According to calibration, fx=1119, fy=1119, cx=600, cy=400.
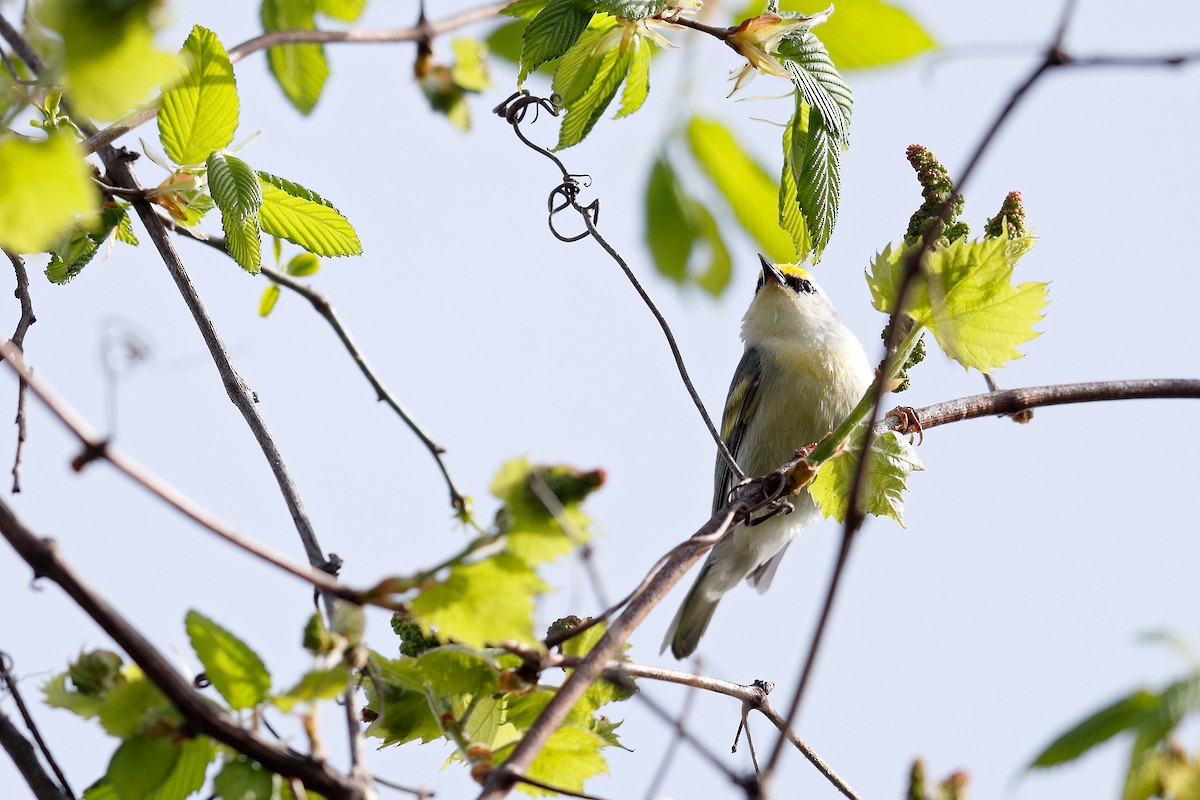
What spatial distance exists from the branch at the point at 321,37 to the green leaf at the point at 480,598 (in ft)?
2.53

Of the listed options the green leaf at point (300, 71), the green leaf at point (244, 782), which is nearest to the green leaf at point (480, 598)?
the green leaf at point (244, 782)

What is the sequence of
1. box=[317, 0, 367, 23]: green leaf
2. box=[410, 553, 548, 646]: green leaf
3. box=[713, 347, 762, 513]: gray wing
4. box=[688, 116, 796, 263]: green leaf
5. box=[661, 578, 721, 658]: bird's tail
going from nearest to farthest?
1. box=[410, 553, 548, 646]: green leaf
2. box=[688, 116, 796, 263]: green leaf
3. box=[317, 0, 367, 23]: green leaf
4. box=[713, 347, 762, 513]: gray wing
5. box=[661, 578, 721, 658]: bird's tail

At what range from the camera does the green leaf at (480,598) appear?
1.30 meters

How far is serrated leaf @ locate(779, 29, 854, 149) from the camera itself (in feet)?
6.38

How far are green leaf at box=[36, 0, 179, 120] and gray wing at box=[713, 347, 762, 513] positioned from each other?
14.1 ft

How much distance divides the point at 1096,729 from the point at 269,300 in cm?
222

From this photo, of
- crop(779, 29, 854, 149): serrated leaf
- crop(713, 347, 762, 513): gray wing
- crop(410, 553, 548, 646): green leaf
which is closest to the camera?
crop(410, 553, 548, 646): green leaf

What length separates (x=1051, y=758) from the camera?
113 centimetres

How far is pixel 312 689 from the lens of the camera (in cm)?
133

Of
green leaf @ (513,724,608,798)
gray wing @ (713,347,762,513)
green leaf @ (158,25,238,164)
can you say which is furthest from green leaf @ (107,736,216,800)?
gray wing @ (713,347,762,513)

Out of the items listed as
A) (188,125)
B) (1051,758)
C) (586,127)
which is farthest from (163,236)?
(1051,758)

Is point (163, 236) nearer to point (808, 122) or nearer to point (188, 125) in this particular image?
point (188, 125)

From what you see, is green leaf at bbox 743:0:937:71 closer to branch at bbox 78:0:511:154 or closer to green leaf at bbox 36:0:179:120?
branch at bbox 78:0:511:154

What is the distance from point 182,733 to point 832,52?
155 cm
